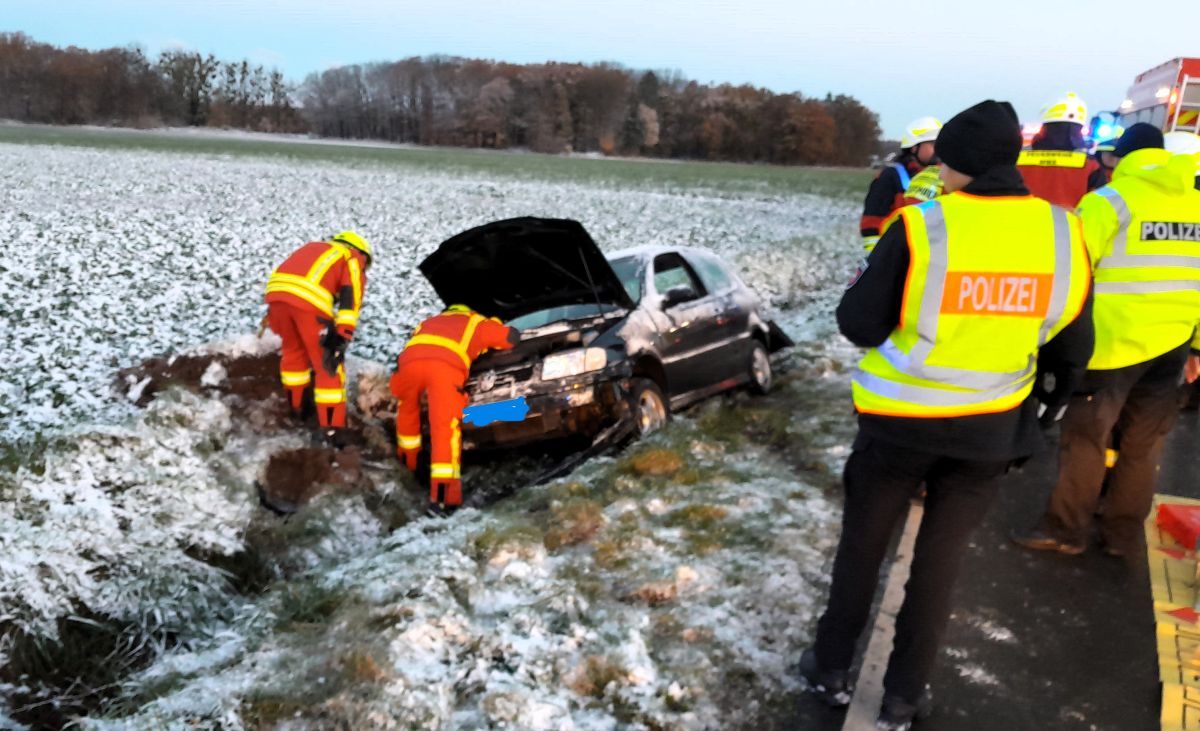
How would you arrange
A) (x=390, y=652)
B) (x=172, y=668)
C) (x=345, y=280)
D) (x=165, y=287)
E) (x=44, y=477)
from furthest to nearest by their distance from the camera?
(x=165, y=287) → (x=345, y=280) → (x=44, y=477) → (x=172, y=668) → (x=390, y=652)

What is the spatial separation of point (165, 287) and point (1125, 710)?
9.87 m

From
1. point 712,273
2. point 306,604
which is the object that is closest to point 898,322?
point 306,604

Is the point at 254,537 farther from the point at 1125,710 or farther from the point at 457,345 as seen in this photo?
the point at 1125,710

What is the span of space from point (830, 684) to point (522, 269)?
12.9ft

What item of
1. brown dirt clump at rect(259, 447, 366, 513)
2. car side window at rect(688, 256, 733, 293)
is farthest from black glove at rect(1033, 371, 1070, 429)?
car side window at rect(688, 256, 733, 293)

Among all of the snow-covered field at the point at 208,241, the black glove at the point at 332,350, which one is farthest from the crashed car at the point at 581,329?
the snow-covered field at the point at 208,241

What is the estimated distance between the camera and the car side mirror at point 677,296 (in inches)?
262

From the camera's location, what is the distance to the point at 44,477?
4777mm

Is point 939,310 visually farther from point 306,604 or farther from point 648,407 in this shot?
point 648,407

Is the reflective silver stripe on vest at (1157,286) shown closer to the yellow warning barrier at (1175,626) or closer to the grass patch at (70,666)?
the yellow warning barrier at (1175,626)

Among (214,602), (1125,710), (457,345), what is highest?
(457,345)

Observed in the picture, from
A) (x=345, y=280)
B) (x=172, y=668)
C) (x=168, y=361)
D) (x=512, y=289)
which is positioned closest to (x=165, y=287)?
(x=168, y=361)

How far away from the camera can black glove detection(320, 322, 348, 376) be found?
5988 mm

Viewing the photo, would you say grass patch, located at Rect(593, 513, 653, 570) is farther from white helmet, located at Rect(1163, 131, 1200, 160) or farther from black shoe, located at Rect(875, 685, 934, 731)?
white helmet, located at Rect(1163, 131, 1200, 160)
